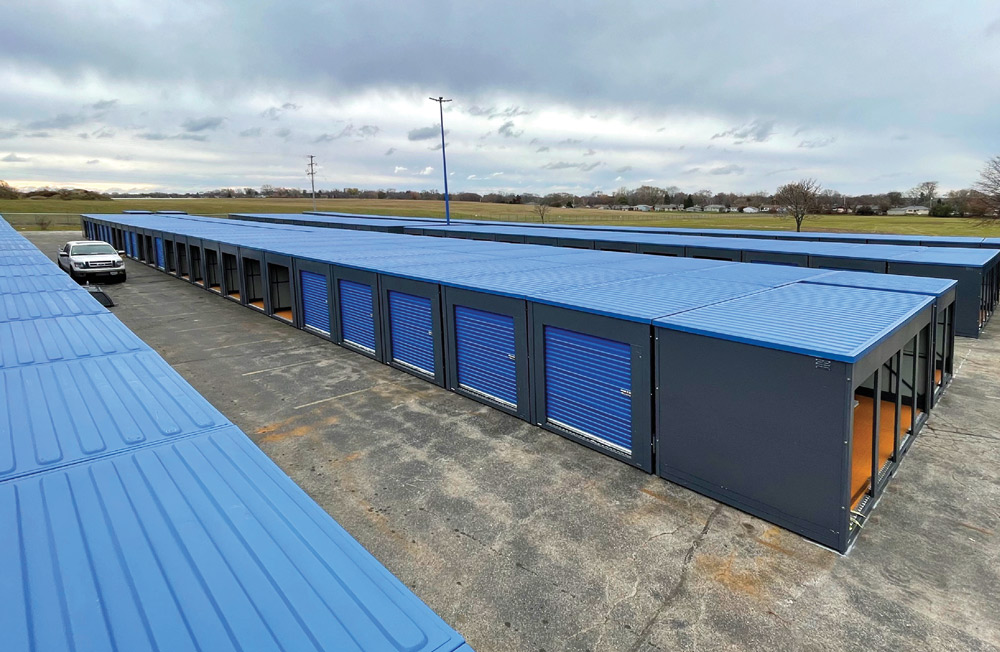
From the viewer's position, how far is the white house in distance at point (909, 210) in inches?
4060

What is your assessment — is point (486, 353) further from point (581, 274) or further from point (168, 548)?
point (168, 548)

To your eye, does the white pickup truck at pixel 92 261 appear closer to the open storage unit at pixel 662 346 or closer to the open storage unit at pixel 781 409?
the open storage unit at pixel 662 346

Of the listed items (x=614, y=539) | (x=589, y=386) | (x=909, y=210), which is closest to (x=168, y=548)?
(x=614, y=539)

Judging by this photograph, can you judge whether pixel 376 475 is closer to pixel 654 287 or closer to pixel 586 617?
pixel 586 617

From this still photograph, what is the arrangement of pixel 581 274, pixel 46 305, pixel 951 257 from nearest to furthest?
pixel 46 305
pixel 581 274
pixel 951 257

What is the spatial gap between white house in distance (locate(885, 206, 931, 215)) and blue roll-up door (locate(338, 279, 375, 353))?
116 m

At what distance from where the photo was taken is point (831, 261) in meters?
17.3

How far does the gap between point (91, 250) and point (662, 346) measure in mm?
28993

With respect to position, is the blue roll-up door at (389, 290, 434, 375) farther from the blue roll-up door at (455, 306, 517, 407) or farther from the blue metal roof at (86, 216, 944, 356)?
the blue roll-up door at (455, 306, 517, 407)

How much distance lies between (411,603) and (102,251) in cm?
3046

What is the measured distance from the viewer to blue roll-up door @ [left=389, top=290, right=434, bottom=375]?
39.5ft

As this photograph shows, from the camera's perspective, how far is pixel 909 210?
106875 millimetres

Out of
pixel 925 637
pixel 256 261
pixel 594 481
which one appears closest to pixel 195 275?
pixel 256 261

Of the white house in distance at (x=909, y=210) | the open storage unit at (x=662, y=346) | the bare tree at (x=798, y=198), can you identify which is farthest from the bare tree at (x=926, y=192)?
the open storage unit at (x=662, y=346)
